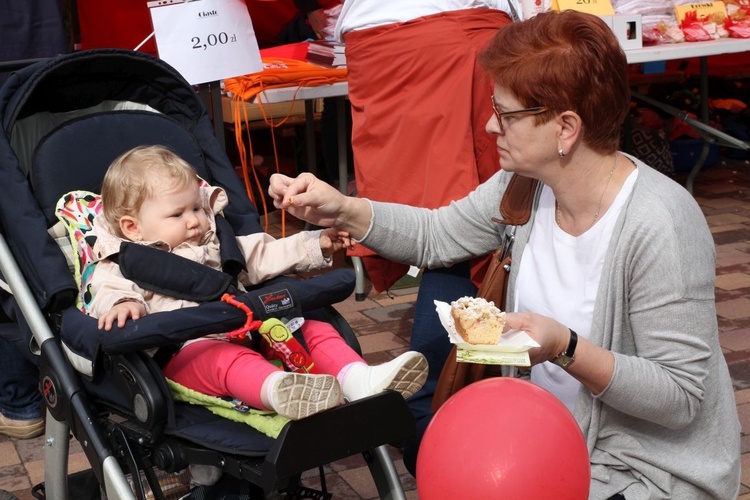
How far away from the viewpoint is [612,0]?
A: 16.5 ft

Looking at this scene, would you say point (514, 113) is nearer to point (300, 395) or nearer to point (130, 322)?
point (300, 395)

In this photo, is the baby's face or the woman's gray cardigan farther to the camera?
the baby's face

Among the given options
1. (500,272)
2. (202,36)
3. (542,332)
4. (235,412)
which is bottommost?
(235,412)

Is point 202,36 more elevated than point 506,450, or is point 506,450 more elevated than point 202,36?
point 202,36

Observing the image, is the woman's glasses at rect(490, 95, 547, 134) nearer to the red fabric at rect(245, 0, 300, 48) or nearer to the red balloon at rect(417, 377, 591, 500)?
the red balloon at rect(417, 377, 591, 500)

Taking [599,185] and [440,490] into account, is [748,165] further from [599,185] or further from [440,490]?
[440,490]

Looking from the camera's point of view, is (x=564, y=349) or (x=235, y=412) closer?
(x=564, y=349)

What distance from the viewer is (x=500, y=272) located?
255cm

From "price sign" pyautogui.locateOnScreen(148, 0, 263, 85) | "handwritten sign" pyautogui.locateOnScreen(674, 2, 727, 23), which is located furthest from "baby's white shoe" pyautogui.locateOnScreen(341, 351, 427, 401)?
"handwritten sign" pyautogui.locateOnScreen(674, 2, 727, 23)

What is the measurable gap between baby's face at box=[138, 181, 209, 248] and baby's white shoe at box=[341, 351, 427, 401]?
601mm

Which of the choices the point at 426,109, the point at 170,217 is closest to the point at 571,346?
the point at 170,217

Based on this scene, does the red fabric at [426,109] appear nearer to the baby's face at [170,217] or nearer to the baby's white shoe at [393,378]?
the baby's face at [170,217]

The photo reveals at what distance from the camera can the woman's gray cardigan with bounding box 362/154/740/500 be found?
214 cm

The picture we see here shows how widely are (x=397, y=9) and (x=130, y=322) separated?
1.83m
